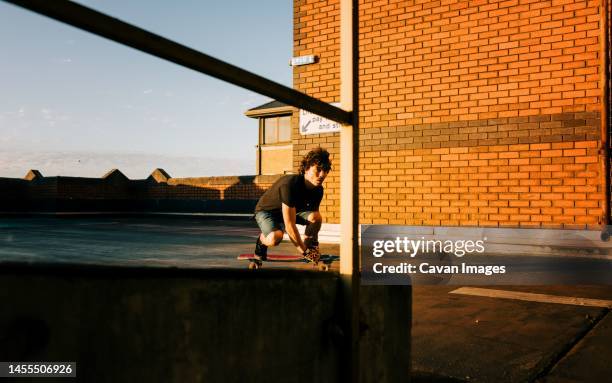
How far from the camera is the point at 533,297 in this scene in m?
4.90

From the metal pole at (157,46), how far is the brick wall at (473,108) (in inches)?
256

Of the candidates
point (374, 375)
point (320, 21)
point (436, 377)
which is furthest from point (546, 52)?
point (374, 375)

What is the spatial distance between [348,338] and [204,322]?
658 millimetres

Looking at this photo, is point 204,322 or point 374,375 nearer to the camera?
point 204,322

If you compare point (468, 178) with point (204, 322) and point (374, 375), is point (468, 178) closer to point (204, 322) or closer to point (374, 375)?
point (374, 375)

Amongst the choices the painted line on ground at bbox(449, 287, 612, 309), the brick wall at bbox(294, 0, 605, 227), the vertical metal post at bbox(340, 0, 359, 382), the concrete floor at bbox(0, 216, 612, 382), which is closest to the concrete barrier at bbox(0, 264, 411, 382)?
the vertical metal post at bbox(340, 0, 359, 382)

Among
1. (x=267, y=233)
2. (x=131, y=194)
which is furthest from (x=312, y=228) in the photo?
(x=131, y=194)

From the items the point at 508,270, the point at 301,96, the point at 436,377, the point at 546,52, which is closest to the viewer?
the point at 301,96

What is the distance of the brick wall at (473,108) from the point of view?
22.8 ft

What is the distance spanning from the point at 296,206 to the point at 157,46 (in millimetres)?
3507

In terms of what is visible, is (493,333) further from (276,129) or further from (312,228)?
(276,129)

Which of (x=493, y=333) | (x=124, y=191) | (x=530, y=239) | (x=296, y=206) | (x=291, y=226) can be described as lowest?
(x=493, y=333)

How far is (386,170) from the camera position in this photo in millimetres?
8289

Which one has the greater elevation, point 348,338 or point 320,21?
point 320,21
